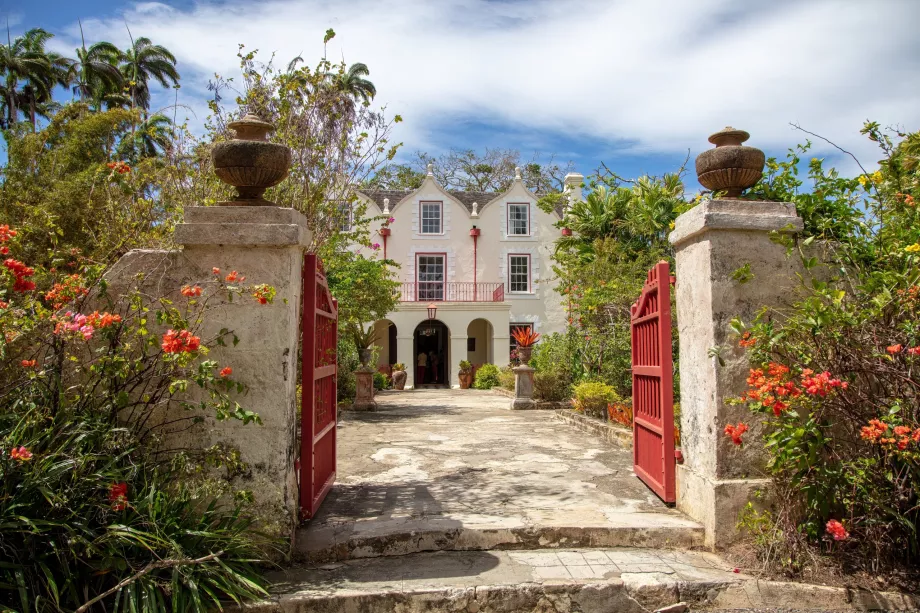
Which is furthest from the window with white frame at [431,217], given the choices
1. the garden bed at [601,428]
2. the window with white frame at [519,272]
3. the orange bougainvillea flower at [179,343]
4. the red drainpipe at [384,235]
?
the orange bougainvillea flower at [179,343]

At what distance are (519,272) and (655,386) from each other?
20373mm

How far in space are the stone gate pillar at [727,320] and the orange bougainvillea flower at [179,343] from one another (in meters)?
3.07

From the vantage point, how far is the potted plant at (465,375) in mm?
23234

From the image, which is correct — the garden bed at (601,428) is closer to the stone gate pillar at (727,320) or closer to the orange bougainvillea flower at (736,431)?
the stone gate pillar at (727,320)

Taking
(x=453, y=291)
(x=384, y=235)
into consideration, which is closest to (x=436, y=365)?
(x=453, y=291)

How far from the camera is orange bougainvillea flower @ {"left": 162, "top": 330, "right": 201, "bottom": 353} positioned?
331cm

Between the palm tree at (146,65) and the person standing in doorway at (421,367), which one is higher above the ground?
the palm tree at (146,65)

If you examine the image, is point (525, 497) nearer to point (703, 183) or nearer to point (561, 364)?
point (703, 183)

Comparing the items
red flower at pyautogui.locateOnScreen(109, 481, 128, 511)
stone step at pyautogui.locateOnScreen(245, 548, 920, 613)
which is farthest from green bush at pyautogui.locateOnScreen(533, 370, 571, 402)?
red flower at pyautogui.locateOnScreen(109, 481, 128, 511)

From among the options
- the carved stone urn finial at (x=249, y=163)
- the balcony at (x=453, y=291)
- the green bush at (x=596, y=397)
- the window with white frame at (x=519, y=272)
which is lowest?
the green bush at (x=596, y=397)

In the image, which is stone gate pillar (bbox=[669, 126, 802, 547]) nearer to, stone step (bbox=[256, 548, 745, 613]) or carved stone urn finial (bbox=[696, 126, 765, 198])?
carved stone urn finial (bbox=[696, 126, 765, 198])

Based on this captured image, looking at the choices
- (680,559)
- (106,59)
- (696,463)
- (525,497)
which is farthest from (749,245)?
(106,59)

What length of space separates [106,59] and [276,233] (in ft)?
101

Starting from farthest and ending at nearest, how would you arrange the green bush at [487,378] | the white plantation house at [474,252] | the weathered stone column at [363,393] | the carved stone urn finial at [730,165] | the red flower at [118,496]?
1. the white plantation house at [474,252]
2. the green bush at [487,378]
3. the weathered stone column at [363,393]
4. the carved stone urn finial at [730,165]
5. the red flower at [118,496]
